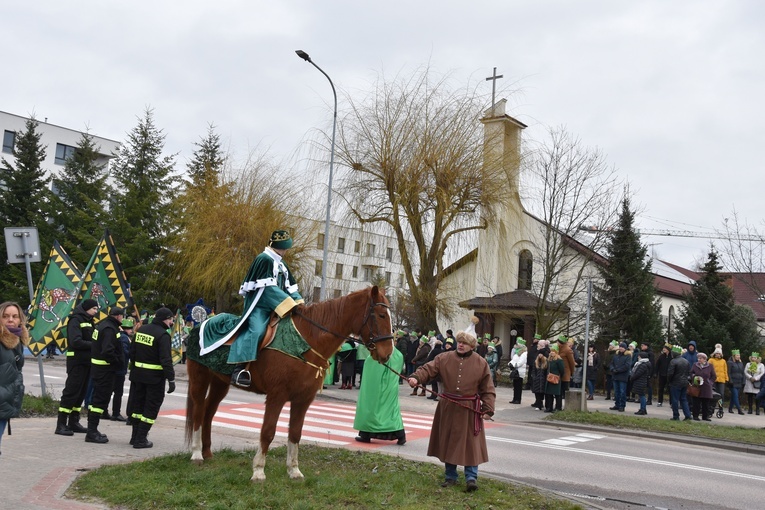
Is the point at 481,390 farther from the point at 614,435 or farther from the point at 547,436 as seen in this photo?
the point at 614,435

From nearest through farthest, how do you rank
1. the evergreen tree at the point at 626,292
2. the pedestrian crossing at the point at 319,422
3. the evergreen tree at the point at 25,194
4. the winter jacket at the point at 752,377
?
the pedestrian crossing at the point at 319,422 → the winter jacket at the point at 752,377 → the evergreen tree at the point at 626,292 → the evergreen tree at the point at 25,194

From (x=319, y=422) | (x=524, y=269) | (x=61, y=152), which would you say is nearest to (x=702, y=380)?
(x=319, y=422)

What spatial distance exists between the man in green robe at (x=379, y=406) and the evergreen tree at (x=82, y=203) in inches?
1114

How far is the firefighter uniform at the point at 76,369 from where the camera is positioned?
10875mm

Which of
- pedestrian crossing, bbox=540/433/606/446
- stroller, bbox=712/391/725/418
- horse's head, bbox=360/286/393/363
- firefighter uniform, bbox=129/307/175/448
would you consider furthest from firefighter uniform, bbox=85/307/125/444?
stroller, bbox=712/391/725/418

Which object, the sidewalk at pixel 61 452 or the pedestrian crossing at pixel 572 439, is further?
the pedestrian crossing at pixel 572 439

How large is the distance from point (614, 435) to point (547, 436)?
2.11 m

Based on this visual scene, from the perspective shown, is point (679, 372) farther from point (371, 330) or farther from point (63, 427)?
point (63, 427)

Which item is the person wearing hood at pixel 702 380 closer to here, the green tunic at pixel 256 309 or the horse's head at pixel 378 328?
the horse's head at pixel 378 328

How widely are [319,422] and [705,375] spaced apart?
10427mm

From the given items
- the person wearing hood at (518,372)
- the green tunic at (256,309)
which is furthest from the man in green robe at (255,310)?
the person wearing hood at (518,372)

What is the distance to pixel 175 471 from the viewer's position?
7.80 metres

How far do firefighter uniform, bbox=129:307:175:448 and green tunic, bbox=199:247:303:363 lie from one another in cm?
193

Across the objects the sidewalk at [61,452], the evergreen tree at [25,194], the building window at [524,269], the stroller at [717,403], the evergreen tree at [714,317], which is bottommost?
the sidewalk at [61,452]
